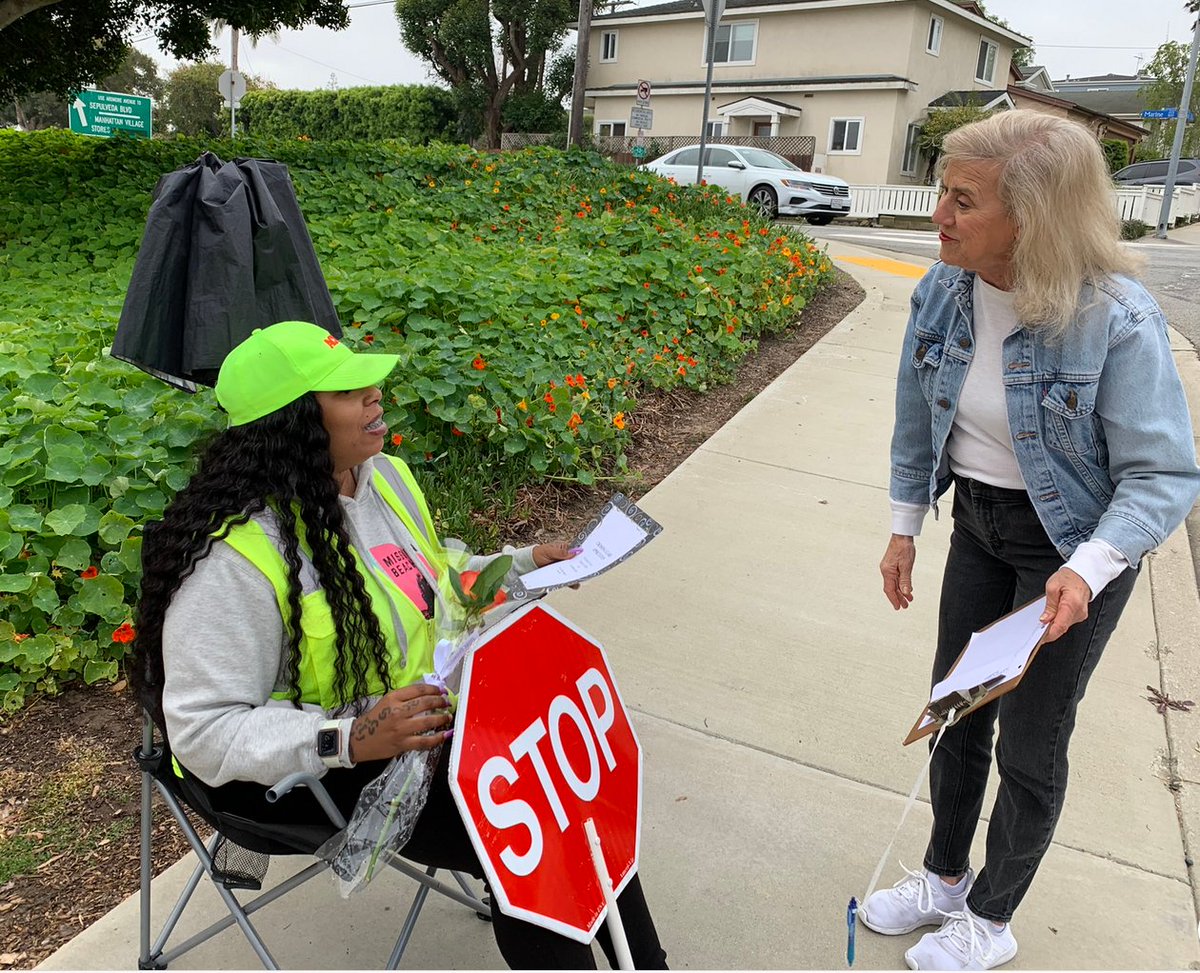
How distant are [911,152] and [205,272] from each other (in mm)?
30544

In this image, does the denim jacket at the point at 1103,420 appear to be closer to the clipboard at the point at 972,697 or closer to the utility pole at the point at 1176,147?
the clipboard at the point at 972,697

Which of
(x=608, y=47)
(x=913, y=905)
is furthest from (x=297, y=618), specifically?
(x=608, y=47)

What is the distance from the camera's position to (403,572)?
6.23 feet

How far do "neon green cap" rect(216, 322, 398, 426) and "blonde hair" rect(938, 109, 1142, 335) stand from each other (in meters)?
1.23

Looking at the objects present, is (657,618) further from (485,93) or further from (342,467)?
(485,93)

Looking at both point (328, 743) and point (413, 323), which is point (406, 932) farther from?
point (413, 323)

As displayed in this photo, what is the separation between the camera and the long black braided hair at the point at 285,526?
166 centimetres

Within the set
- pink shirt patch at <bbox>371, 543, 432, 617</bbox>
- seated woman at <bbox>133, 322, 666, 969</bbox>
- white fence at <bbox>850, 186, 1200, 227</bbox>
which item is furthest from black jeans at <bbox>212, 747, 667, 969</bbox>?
white fence at <bbox>850, 186, 1200, 227</bbox>

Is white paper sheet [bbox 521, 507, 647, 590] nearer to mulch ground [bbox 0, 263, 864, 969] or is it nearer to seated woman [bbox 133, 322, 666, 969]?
seated woman [bbox 133, 322, 666, 969]

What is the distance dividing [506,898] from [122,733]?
1779 millimetres

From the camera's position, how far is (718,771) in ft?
9.19

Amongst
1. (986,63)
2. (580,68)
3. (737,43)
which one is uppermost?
(737,43)

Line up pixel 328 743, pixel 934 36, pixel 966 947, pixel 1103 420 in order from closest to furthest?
pixel 328 743, pixel 1103 420, pixel 966 947, pixel 934 36

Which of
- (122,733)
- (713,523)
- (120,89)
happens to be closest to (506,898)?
(122,733)
